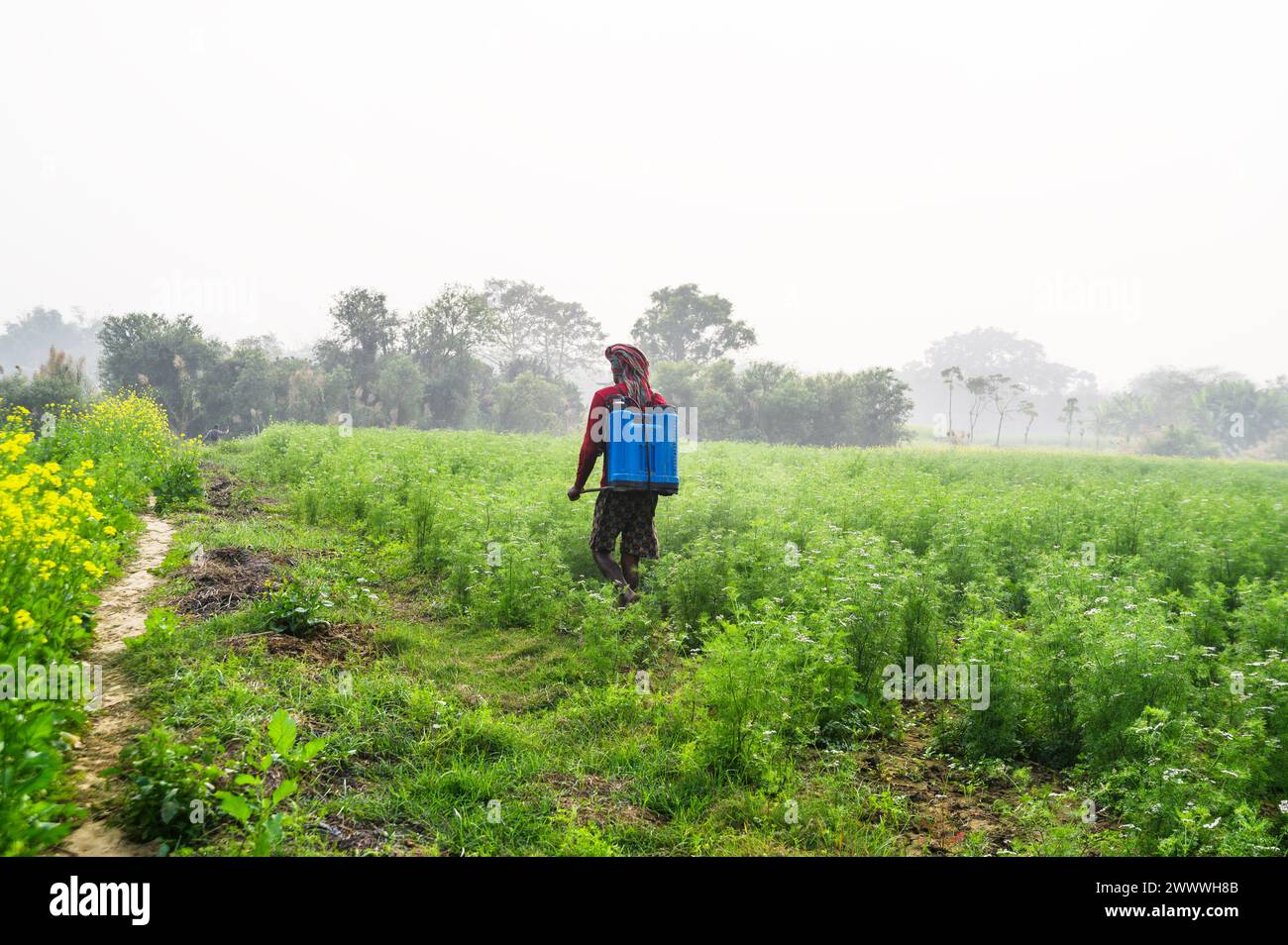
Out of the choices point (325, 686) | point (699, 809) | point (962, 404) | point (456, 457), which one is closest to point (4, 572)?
point (325, 686)

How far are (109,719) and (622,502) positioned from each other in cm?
454

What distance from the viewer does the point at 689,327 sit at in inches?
3169

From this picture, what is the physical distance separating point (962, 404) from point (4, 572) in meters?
177

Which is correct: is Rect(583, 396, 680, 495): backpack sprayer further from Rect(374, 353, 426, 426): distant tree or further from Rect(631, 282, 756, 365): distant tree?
Rect(631, 282, 756, 365): distant tree

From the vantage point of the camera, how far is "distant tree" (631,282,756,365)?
7956 cm

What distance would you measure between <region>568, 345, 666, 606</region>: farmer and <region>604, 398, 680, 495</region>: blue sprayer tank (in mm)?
169

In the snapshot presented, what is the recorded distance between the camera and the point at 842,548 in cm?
682

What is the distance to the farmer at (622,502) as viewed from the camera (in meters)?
7.32

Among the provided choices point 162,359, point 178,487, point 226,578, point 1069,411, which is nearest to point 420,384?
point 162,359

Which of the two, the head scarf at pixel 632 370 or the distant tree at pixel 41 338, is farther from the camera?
the distant tree at pixel 41 338

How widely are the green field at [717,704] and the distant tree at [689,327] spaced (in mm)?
73117

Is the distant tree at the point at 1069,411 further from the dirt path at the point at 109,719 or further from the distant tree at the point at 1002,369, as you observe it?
the dirt path at the point at 109,719

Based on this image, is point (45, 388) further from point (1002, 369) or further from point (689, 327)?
point (1002, 369)

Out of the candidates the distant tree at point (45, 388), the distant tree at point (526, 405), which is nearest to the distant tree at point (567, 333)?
the distant tree at point (526, 405)
